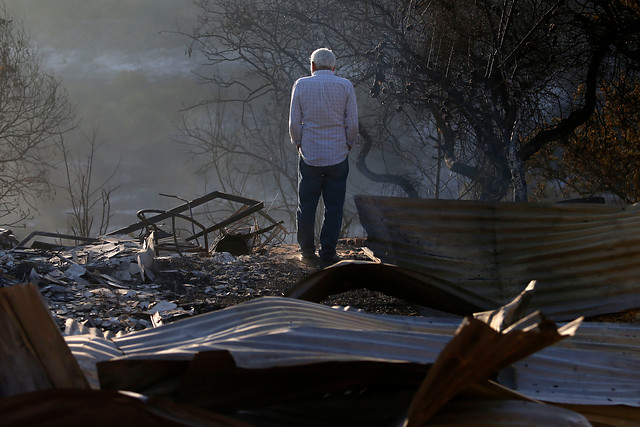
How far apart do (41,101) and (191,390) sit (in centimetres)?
2029

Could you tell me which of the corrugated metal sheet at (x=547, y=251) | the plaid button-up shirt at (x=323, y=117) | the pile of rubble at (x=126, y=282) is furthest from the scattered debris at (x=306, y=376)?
the plaid button-up shirt at (x=323, y=117)

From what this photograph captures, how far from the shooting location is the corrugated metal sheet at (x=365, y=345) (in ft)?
3.99

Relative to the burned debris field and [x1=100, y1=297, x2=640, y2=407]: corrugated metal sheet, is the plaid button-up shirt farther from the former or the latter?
[x1=100, y1=297, x2=640, y2=407]: corrugated metal sheet

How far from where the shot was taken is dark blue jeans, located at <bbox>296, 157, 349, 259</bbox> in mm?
6137

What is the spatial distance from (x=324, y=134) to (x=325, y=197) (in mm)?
711

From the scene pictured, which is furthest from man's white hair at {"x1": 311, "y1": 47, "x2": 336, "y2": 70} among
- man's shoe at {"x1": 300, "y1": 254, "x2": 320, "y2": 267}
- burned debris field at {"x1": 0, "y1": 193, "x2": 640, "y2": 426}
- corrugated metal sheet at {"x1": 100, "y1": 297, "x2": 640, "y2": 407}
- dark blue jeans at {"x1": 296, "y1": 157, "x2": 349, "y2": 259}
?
corrugated metal sheet at {"x1": 100, "y1": 297, "x2": 640, "y2": 407}

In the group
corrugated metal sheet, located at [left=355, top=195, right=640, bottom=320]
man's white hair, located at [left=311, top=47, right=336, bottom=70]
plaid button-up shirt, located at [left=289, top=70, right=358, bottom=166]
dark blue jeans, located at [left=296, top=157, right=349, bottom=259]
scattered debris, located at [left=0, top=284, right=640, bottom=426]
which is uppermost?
man's white hair, located at [left=311, top=47, right=336, bottom=70]

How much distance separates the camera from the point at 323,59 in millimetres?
5848

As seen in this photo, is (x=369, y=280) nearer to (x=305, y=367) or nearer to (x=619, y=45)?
(x=305, y=367)

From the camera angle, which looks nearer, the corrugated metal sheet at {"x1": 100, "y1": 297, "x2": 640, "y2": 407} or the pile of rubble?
the corrugated metal sheet at {"x1": 100, "y1": 297, "x2": 640, "y2": 407}

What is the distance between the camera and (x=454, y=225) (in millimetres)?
3072

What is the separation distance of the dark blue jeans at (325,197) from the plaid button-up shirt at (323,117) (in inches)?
4.7

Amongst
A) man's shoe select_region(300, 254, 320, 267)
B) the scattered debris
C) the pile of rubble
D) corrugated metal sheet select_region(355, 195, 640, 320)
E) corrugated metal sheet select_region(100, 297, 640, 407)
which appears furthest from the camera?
man's shoe select_region(300, 254, 320, 267)

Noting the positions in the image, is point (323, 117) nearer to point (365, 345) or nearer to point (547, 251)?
point (547, 251)
